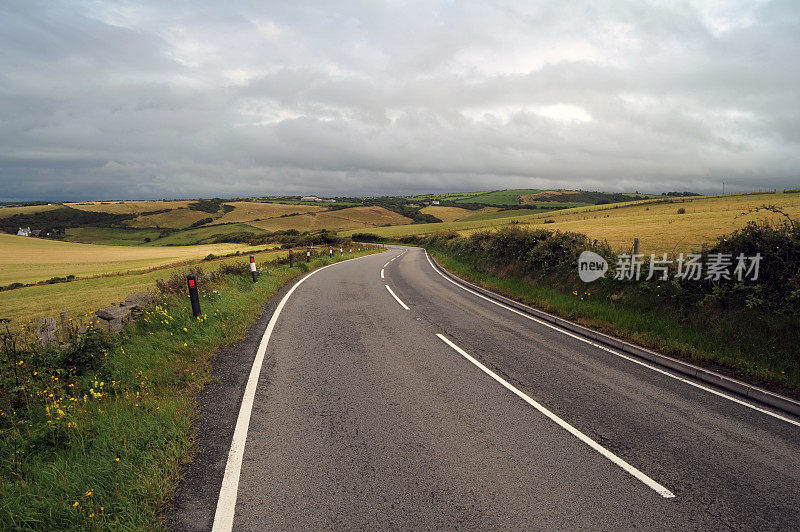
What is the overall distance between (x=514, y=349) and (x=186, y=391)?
586 cm

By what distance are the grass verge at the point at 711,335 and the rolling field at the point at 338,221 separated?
272 ft

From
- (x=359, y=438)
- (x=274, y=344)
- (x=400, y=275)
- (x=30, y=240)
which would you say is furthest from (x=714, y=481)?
(x=30, y=240)

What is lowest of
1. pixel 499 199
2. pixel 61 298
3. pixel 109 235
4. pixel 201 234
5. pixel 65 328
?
pixel 61 298

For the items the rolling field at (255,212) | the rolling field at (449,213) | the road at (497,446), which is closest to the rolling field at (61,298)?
the road at (497,446)

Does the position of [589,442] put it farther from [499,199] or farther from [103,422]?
[499,199]

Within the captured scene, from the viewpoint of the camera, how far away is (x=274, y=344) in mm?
7324

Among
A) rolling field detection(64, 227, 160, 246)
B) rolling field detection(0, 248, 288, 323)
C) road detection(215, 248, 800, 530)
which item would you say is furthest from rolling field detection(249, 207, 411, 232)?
road detection(215, 248, 800, 530)

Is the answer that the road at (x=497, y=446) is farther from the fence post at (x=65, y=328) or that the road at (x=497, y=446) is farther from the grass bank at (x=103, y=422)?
the fence post at (x=65, y=328)

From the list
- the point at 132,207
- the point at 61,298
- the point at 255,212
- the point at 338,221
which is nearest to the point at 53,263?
the point at 61,298

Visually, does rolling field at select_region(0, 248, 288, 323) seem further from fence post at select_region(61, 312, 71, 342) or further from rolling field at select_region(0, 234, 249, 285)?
fence post at select_region(61, 312, 71, 342)

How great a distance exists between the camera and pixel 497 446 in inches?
161

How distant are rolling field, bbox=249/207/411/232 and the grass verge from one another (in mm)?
82858

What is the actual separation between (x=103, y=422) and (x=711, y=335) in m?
10.4

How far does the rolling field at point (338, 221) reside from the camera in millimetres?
91750
